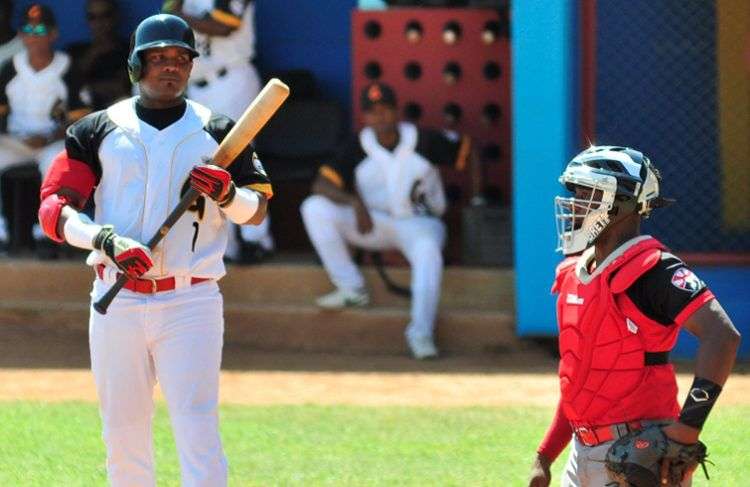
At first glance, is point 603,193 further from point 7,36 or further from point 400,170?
point 7,36

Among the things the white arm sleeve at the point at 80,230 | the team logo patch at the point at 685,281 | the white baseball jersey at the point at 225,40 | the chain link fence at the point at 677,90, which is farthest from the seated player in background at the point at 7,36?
the team logo patch at the point at 685,281

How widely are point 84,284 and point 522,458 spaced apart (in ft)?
15.7

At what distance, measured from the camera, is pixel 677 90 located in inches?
388

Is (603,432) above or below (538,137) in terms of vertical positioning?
above

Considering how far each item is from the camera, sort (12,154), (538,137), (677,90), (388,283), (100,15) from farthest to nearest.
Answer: (100,15), (12,154), (388,283), (677,90), (538,137)

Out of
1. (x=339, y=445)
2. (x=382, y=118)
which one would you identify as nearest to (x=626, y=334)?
A: (x=339, y=445)

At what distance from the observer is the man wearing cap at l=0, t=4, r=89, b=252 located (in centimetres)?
1101

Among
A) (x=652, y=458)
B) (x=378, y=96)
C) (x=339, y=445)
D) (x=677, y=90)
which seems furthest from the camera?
(x=378, y=96)

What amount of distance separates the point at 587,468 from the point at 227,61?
6989 millimetres

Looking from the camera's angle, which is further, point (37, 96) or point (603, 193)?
point (37, 96)

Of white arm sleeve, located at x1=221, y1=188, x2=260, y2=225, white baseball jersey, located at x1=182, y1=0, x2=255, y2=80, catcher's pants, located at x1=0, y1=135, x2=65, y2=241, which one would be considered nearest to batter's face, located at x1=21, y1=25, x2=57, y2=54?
catcher's pants, located at x1=0, y1=135, x2=65, y2=241

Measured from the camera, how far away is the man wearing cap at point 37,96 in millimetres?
11008

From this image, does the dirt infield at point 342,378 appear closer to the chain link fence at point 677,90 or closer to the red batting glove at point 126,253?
the chain link fence at point 677,90

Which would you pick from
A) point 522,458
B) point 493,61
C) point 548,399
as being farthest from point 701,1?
point 522,458
